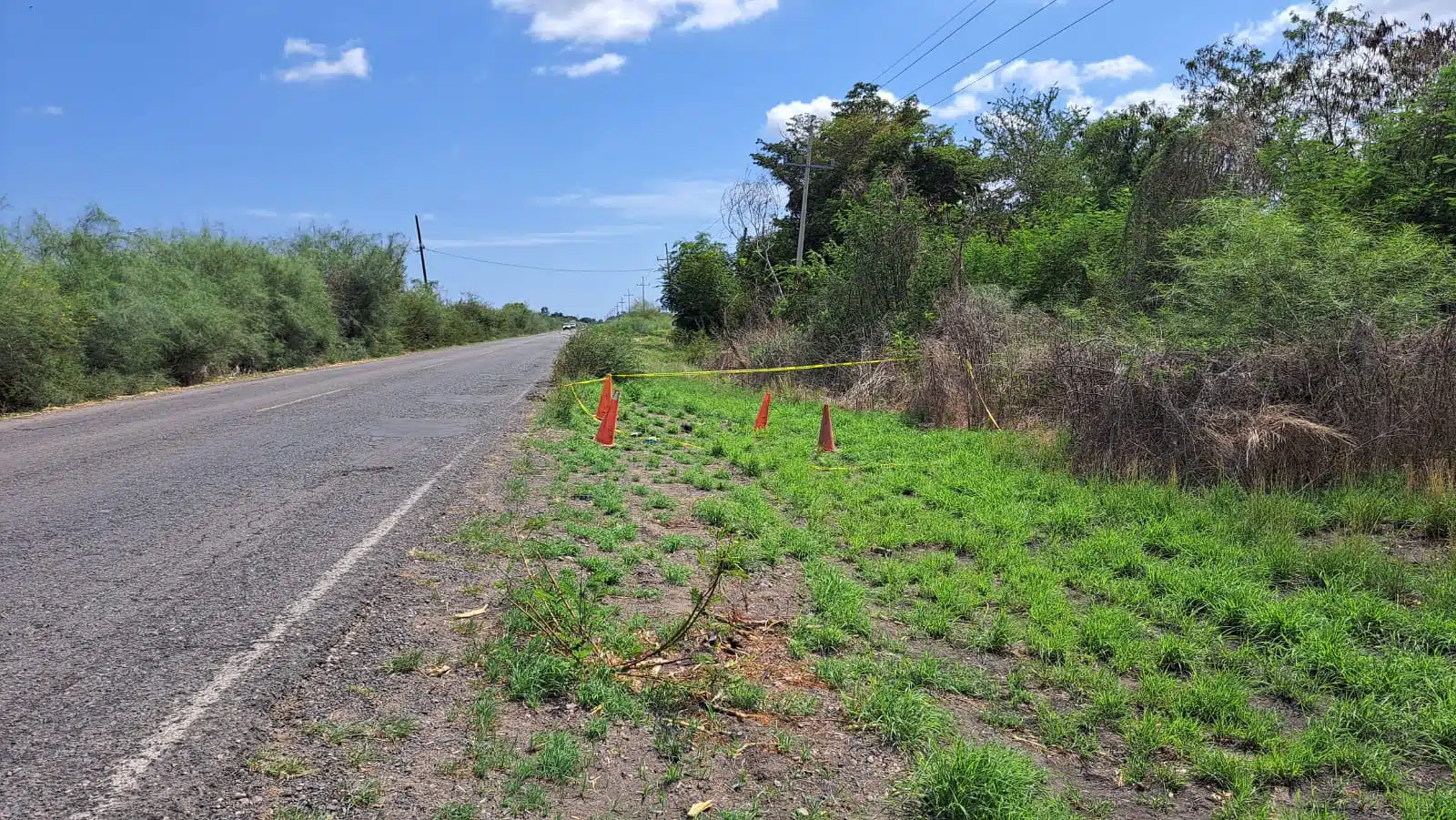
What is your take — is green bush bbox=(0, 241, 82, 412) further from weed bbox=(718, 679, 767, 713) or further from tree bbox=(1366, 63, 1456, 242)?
tree bbox=(1366, 63, 1456, 242)

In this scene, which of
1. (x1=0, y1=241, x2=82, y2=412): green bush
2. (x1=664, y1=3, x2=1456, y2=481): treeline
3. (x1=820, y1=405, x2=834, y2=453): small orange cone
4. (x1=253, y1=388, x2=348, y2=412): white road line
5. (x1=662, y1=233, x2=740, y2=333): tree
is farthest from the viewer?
(x1=662, y1=233, x2=740, y2=333): tree

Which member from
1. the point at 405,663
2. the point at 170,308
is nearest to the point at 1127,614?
the point at 405,663

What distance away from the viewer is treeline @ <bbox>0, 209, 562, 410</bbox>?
15133 millimetres

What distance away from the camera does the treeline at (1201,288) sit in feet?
24.8

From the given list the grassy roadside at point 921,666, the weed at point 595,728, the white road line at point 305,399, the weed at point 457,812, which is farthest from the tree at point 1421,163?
the white road line at point 305,399

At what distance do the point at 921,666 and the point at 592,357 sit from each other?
13.2m

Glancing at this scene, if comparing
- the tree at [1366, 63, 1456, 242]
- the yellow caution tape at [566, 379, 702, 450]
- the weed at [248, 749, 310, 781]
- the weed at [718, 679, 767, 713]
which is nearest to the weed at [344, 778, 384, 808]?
the weed at [248, 749, 310, 781]

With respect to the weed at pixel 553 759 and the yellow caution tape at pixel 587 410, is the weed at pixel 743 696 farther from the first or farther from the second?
the yellow caution tape at pixel 587 410

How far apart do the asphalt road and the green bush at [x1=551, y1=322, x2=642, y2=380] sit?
5102mm

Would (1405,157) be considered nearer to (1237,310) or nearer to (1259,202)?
(1259,202)

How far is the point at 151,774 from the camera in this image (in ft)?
9.59

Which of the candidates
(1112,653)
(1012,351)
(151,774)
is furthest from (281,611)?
(1012,351)

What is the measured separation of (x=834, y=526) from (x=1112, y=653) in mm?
2708

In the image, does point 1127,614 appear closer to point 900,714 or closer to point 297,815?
point 900,714
